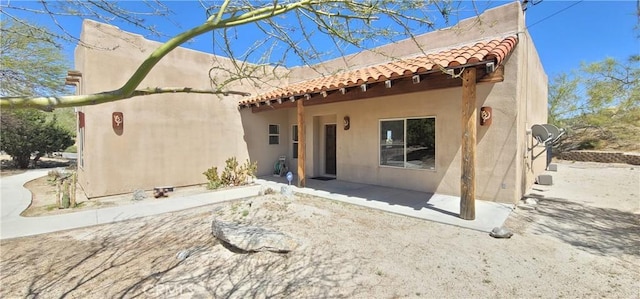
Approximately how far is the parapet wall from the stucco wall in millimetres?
22188

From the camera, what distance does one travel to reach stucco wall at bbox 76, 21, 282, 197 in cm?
812

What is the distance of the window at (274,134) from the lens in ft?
41.0

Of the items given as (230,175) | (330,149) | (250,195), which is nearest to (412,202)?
(250,195)

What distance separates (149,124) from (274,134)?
4.96m

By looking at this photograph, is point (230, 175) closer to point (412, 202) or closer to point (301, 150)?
point (301, 150)

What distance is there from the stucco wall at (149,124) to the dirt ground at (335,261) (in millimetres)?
3514

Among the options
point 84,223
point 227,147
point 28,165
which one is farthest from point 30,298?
point 28,165

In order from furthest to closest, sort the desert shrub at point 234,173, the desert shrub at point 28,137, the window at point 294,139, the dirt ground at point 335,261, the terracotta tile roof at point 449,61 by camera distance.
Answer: the desert shrub at point 28,137
the window at point 294,139
the desert shrub at point 234,173
the terracotta tile roof at point 449,61
the dirt ground at point 335,261

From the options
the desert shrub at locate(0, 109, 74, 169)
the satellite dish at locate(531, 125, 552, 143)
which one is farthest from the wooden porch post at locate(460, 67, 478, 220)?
the desert shrub at locate(0, 109, 74, 169)

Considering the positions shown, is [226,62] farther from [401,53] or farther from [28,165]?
[28,165]

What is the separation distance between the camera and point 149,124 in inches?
357

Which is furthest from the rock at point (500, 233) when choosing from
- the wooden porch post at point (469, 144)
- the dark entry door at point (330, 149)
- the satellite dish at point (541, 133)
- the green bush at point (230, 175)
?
the green bush at point (230, 175)

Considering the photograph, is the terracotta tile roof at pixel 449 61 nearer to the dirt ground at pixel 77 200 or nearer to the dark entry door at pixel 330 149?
the dark entry door at pixel 330 149

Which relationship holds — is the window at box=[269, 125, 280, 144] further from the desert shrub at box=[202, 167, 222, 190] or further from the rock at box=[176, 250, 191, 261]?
the rock at box=[176, 250, 191, 261]
